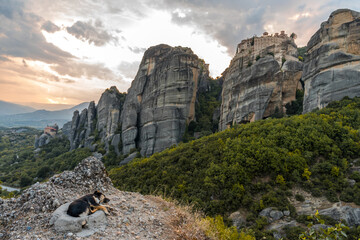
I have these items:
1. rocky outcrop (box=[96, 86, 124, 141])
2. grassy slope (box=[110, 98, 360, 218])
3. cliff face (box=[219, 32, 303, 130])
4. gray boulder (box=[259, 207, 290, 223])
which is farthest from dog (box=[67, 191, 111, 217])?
rocky outcrop (box=[96, 86, 124, 141])

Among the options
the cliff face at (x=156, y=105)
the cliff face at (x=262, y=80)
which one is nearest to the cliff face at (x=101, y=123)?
the cliff face at (x=156, y=105)

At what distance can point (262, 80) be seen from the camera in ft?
115

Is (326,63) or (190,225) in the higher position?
(326,63)

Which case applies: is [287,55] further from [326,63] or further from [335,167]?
[335,167]

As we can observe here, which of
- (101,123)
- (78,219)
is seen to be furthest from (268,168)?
(101,123)

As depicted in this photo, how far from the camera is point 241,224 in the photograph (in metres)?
11.9

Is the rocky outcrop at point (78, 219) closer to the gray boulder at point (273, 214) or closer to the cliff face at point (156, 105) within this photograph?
the gray boulder at point (273, 214)

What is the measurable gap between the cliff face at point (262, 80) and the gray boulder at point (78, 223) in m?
33.0

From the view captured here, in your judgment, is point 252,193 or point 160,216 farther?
point 252,193

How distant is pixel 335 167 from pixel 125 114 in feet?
140

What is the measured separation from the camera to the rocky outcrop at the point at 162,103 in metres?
41.0

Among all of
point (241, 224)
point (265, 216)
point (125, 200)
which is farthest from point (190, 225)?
point (265, 216)

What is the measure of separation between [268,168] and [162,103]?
98.5ft

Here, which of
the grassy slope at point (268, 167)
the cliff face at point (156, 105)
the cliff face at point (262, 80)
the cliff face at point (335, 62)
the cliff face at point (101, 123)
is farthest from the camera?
the cliff face at point (101, 123)
